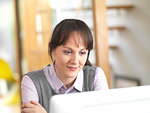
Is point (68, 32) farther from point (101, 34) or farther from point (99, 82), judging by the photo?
point (101, 34)

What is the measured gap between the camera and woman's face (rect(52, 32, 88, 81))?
1011mm

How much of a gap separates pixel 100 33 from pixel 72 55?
817mm

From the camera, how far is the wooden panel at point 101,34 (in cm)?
179

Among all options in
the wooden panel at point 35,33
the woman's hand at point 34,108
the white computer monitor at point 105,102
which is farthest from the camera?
the wooden panel at point 35,33

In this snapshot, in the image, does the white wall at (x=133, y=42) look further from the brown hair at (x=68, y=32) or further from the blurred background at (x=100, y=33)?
the brown hair at (x=68, y=32)

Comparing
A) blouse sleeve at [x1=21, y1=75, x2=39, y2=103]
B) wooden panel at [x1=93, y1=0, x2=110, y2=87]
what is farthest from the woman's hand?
wooden panel at [x1=93, y1=0, x2=110, y2=87]

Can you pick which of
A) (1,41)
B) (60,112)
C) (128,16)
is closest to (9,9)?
(1,41)

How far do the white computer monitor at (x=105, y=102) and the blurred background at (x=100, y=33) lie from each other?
4.49ft

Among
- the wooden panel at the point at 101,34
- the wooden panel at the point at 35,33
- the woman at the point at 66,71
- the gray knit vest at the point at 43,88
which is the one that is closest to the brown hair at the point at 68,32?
the woman at the point at 66,71

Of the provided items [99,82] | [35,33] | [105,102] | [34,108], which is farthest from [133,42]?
[105,102]

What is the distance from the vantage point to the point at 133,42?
3355 millimetres

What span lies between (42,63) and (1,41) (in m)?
2.94

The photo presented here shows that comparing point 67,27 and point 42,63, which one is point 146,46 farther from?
point 67,27

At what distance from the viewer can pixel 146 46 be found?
3.06 m
